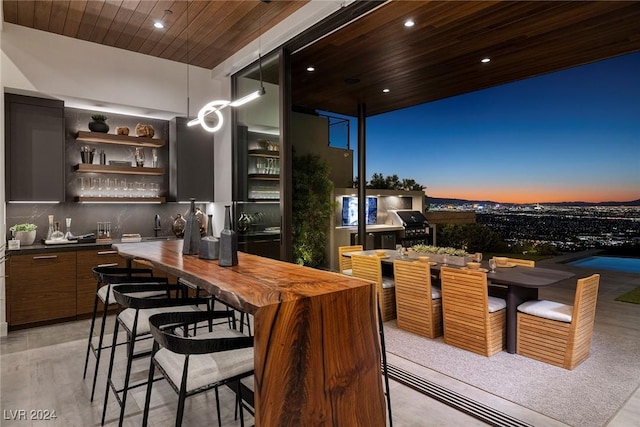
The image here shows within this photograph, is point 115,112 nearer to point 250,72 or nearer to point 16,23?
point 16,23

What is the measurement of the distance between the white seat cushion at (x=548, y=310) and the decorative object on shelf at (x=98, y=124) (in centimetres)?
536

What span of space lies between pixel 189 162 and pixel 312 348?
14.8ft

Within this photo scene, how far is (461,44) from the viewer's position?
4.59m

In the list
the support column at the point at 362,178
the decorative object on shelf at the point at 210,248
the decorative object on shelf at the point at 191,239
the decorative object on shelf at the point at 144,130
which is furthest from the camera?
the support column at the point at 362,178

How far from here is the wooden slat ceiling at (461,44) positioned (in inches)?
149

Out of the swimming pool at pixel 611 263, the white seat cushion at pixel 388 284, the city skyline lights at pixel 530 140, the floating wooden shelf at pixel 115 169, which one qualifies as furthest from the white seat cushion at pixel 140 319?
the swimming pool at pixel 611 263

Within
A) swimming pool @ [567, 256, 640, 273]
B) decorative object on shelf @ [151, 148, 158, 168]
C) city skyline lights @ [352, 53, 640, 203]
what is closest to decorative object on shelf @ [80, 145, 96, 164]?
decorative object on shelf @ [151, 148, 158, 168]

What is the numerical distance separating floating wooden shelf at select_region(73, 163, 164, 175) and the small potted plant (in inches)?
35.2

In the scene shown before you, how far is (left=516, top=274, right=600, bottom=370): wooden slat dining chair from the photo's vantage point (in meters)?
3.02

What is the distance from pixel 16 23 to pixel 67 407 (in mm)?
4141

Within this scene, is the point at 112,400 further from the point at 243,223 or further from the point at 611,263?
the point at 611,263

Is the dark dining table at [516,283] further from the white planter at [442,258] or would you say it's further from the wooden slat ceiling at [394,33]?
the wooden slat ceiling at [394,33]

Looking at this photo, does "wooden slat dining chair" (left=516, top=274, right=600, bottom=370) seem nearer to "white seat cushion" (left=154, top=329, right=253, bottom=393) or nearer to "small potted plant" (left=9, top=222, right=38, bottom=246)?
"white seat cushion" (left=154, top=329, right=253, bottom=393)

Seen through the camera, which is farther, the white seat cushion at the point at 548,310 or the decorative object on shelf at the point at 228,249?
the white seat cushion at the point at 548,310
